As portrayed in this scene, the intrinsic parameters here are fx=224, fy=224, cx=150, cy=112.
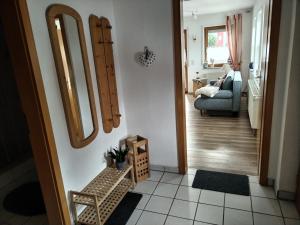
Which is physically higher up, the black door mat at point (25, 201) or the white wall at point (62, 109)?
the white wall at point (62, 109)

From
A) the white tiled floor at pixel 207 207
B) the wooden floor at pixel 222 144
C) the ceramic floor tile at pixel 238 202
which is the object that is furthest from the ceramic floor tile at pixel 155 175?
the ceramic floor tile at pixel 238 202

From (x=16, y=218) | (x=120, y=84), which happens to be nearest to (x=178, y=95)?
(x=120, y=84)

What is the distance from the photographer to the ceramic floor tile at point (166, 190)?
2.29 metres

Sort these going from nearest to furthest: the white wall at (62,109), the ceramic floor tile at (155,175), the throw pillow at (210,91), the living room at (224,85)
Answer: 1. the white wall at (62,109)
2. the ceramic floor tile at (155,175)
3. the living room at (224,85)
4. the throw pillow at (210,91)

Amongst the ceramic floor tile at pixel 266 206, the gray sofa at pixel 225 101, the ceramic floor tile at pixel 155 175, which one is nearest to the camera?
the ceramic floor tile at pixel 266 206

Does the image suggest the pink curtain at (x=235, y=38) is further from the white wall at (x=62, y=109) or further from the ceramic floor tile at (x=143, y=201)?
the ceramic floor tile at (x=143, y=201)

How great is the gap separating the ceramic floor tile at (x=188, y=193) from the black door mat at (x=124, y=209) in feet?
A: 1.31

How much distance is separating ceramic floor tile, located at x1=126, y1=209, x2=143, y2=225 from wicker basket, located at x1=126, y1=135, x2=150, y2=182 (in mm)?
Result: 462

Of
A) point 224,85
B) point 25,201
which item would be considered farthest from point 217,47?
point 25,201

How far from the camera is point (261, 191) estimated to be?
223 centimetres

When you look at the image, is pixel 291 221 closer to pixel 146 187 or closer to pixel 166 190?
pixel 166 190

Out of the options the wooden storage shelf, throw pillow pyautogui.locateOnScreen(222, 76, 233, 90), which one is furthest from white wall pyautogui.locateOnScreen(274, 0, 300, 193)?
throw pillow pyautogui.locateOnScreen(222, 76, 233, 90)

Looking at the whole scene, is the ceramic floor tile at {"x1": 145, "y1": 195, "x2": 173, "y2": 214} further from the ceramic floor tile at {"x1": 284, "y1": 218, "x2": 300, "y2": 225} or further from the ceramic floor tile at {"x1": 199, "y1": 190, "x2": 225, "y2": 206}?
the ceramic floor tile at {"x1": 284, "y1": 218, "x2": 300, "y2": 225}

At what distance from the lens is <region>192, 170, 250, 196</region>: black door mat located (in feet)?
7.45
